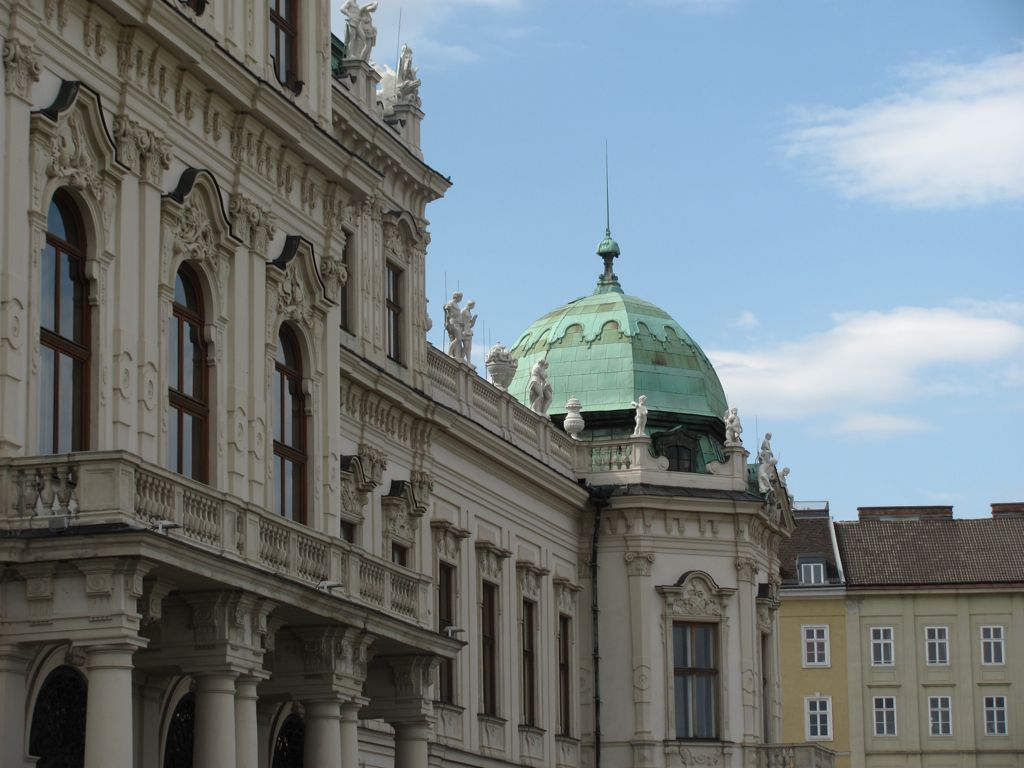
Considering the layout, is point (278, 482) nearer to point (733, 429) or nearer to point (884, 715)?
point (733, 429)

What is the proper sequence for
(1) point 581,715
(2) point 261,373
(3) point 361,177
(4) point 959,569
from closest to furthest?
1. (2) point 261,373
2. (3) point 361,177
3. (1) point 581,715
4. (4) point 959,569

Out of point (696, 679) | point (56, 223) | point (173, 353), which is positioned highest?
point (56, 223)

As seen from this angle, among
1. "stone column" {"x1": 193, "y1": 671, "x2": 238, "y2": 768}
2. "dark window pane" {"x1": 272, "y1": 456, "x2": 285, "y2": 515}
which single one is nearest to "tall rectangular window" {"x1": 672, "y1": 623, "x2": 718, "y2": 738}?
"dark window pane" {"x1": 272, "y1": 456, "x2": 285, "y2": 515}

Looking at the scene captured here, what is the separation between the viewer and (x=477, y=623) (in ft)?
144

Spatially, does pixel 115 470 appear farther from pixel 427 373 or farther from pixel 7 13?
Answer: pixel 427 373

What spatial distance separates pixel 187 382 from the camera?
88.7ft

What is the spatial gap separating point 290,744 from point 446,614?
1170 cm

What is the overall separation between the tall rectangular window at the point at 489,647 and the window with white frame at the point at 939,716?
36.5 metres

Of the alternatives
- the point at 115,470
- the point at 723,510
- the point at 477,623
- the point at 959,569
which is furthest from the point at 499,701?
the point at 959,569

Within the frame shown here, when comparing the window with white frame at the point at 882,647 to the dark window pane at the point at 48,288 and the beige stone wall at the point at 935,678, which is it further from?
the dark window pane at the point at 48,288


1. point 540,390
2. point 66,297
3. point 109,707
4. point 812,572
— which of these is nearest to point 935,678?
point 812,572

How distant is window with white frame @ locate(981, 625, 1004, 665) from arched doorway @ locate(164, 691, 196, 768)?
54.3 meters

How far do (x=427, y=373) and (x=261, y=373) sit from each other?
44.9 feet

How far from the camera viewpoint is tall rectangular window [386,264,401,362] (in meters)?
40.3
